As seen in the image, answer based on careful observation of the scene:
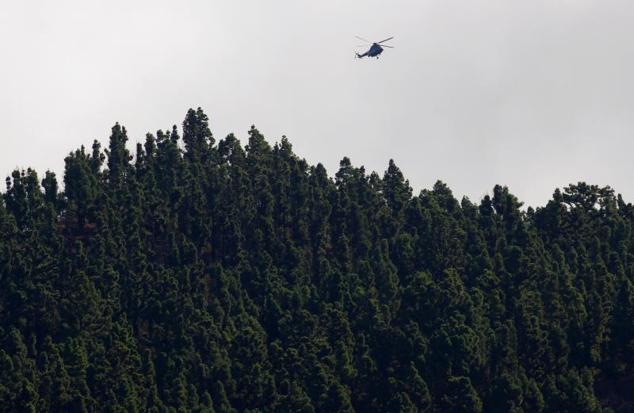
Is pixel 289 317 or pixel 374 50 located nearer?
pixel 289 317

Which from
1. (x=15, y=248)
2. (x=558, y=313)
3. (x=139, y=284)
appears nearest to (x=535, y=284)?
(x=558, y=313)

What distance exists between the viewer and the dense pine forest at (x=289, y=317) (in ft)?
552

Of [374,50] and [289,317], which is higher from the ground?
[374,50]

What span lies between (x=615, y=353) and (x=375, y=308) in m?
21.4

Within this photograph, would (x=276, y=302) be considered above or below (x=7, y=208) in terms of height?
below

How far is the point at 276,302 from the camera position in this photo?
600 feet

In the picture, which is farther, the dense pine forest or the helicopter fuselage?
the helicopter fuselage

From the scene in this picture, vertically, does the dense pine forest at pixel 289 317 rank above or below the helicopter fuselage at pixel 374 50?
below

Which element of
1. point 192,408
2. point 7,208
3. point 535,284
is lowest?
point 192,408

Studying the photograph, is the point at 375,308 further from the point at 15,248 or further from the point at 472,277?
the point at 15,248

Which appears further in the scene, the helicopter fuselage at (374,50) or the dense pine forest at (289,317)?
the helicopter fuselage at (374,50)

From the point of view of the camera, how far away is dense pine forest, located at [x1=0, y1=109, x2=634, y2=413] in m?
168

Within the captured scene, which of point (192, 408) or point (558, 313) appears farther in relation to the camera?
point (558, 313)

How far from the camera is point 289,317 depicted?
17925 cm
